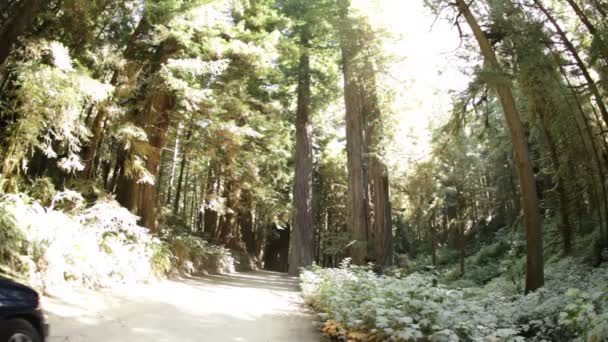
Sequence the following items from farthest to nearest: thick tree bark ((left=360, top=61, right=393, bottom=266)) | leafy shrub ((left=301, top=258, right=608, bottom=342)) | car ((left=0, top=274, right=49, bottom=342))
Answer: thick tree bark ((left=360, top=61, right=393, bottom=266)) → leafy shrub ((left=301, top=258, right=608, bottom=342)) → car ((left=0, top=274, right=49, bottom=342))

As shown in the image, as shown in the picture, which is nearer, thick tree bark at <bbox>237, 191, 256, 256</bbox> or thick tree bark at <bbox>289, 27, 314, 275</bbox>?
thick tree bark at <bbox>289, 27, 314, 275</bbox>

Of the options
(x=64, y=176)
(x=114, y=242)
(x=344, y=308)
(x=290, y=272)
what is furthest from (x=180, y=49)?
(x=290, y=272)

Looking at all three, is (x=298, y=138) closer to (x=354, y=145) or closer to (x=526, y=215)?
(x=354, y=145)

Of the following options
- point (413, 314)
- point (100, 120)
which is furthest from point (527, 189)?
point (100, 120)

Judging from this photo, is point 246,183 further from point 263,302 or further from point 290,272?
point 263,302

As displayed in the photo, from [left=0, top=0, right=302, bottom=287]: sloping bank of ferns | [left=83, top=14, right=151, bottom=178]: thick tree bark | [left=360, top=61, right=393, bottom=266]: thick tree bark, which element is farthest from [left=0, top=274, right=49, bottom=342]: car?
[left=360, top=61, right=393, bottom=266]: thick tree bark

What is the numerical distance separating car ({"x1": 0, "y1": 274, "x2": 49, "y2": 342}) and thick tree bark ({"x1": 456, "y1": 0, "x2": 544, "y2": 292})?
28.3 feet

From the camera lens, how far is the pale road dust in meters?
5.25

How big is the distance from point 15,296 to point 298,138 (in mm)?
15167

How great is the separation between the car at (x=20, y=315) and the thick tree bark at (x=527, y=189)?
340 inches

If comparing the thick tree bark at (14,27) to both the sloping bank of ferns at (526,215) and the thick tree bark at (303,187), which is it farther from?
the thick tree bark at (303,187)

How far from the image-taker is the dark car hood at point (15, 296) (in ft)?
11.0

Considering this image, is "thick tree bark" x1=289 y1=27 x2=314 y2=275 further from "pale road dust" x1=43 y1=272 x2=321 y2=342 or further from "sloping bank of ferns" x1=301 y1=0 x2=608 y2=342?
"pale road dust" x1=43 y1=272 x2=321 y2=342

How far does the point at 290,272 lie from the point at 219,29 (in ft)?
32.4
